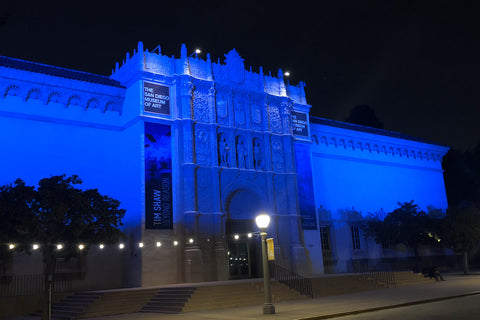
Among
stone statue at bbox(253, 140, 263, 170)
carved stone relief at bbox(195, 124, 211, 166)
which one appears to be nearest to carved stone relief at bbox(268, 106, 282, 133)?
stone statue at bbox(253, 140, 263, 170)

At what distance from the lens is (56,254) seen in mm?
18828

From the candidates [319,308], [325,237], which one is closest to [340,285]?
[319,308]

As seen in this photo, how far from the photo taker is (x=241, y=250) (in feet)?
106

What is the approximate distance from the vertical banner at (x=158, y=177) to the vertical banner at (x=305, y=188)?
10195mm

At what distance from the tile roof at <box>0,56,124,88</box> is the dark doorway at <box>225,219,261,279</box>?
11.6 meters

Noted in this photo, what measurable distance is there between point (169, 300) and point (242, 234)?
34.4ft

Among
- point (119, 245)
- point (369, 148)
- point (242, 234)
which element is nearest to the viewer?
point (119, 245)

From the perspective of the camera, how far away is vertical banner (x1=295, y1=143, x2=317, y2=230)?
35094mm

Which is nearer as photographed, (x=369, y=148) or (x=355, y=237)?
(x=355, y=237)

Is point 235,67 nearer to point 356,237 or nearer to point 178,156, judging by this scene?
point 178,156

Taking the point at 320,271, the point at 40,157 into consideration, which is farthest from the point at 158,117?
the point at 320,271

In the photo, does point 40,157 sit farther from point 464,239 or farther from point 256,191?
point 464,239

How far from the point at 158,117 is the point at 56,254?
500 inches

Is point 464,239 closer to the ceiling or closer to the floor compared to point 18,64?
closer to the floor
